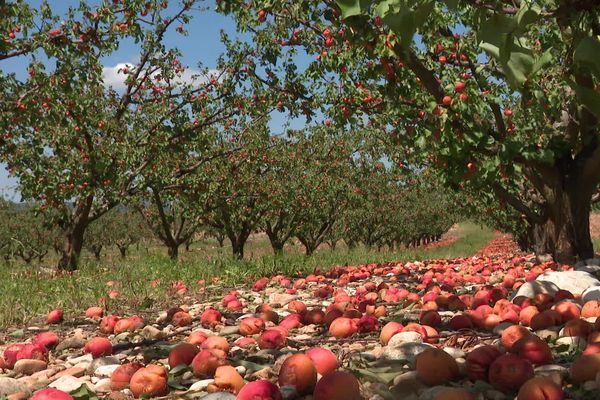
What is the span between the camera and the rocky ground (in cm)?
222

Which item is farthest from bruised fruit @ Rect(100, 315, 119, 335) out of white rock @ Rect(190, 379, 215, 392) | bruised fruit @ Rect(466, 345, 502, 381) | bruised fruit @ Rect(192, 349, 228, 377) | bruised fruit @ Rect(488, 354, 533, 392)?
bruised fruit @ Rect(488, 354, 533, 392)

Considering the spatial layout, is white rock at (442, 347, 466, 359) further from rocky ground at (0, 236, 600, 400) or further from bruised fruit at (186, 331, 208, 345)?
bruised fruit at (186, 331, 208, 345)

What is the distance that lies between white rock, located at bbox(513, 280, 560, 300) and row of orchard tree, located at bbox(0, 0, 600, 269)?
1.25 m

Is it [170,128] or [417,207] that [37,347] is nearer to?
[170,128]

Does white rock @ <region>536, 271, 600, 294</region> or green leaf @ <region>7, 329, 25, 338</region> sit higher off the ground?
white rock @ <region>536, 271, 600, 294</region>

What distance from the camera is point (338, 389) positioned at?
6.84 feet

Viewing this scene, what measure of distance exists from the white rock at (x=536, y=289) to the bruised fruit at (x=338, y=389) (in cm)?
227

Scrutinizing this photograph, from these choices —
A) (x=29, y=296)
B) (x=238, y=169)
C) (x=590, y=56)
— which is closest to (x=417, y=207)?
(x=238, y=169)

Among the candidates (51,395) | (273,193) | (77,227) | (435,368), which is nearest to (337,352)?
(435,368)

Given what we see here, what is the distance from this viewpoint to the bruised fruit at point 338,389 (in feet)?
6.82

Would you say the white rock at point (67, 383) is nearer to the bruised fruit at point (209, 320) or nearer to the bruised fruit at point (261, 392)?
the bruised fruit at point (261, 392)

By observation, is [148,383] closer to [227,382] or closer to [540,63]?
[227,382]

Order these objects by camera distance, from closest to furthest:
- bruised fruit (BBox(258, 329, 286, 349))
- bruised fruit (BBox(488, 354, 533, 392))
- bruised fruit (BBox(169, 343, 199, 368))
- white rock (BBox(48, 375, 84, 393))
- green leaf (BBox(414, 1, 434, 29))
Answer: green leaf (BBox(414, 1, 434, 29)) < bruised fruit (BBox(488, 354, 533, 392)) < white rock (BBox(48, 375, 84, 393)) < bruised fruit (BBox(169, 343, 199, 368)) < bruised fruit (BBox(258, 329, 286, 349))

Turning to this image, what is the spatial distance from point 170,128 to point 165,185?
3.93 ft
